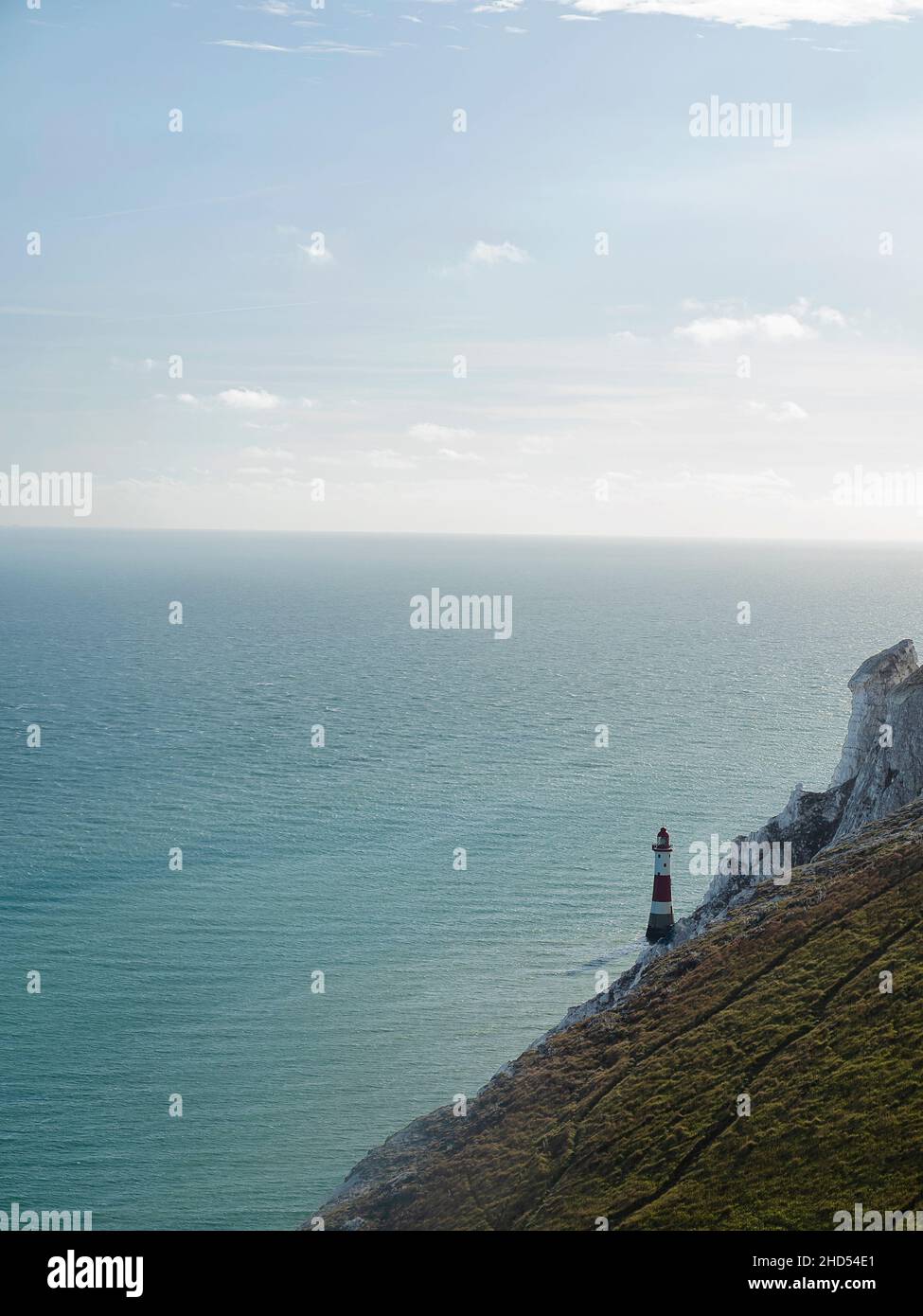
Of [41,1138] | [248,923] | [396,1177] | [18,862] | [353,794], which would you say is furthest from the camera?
[353,794]

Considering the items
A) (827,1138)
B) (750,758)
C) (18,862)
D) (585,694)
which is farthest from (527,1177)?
(585,694)

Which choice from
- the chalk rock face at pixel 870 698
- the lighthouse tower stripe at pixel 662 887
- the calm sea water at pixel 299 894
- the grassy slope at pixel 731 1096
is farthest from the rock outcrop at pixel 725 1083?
the calm sea water at pixel 299 894

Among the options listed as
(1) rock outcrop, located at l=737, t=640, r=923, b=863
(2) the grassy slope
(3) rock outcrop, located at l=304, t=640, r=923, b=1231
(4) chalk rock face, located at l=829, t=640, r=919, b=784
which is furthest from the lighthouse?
(4) chalk rock face, located at l=829, t=640, r=919, b=784

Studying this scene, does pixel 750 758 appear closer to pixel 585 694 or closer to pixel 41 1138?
pixel 585 694

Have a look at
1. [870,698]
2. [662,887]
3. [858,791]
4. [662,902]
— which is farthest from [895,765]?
[662,902]

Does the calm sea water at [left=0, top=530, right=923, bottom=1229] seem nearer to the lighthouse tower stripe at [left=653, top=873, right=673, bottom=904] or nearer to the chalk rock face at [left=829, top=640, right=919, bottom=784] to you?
the lighthouse tower stripe at [left=653, top=873, right=673, bottom=904]
